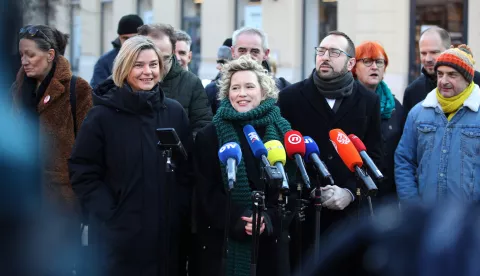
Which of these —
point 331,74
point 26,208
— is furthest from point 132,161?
point 331,74

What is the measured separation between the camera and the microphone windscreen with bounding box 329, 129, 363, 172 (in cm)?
464

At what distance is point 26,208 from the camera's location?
206 inches

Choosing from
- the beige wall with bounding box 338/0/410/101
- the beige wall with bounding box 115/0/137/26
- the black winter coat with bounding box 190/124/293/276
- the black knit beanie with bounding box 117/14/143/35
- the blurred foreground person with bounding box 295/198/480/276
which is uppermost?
the beige wall with bounding box 115/0/137/26

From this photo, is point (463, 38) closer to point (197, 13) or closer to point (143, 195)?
point (197, 13)

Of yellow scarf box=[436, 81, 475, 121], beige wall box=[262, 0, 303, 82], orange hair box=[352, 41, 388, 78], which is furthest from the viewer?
beige wall box=[262, 0, 303, 82]

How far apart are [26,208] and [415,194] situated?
2.58m

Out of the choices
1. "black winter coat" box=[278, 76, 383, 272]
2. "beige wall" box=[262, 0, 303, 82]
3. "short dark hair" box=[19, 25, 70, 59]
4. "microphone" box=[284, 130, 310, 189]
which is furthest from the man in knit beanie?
"beige wall" box=[262, 0, 303, 82]

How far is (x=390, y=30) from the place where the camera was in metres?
15.3

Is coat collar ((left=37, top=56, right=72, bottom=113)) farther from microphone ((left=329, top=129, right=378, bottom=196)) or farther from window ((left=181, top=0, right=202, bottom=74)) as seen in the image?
window ((left=181, top=0, right=202, bottom=74))

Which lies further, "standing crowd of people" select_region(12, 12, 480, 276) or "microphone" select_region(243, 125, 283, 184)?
"standing crowd of people" select_region(12, 12, 480, 276)

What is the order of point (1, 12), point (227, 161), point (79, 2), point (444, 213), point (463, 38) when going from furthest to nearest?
point (463, 38), point (79, 2), point (1, 12), point (227, 161), point (444, 213)

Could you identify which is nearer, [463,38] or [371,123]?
[371,123]

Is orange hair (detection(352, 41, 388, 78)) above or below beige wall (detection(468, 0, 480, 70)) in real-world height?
below

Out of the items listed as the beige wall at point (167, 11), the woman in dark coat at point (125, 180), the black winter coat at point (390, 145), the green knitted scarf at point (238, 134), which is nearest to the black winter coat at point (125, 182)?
the woman in dark coat at point (125, 180)
